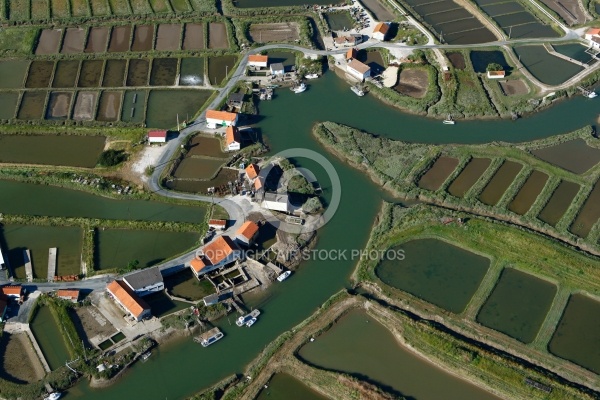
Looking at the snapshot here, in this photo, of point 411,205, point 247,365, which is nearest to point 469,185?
point 411,205

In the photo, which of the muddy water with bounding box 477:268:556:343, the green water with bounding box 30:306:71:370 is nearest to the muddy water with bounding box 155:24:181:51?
the green water with bounding box 30:306:71:370

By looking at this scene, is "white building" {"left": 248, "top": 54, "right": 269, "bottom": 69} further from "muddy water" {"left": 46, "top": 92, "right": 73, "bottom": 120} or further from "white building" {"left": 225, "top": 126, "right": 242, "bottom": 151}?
"muddy water" {"left": 46, "top": 92, "right": 73, "bottom": 120}

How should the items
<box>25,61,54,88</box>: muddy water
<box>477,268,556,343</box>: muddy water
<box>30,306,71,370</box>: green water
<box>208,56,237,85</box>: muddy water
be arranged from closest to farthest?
1. <box>30,306,71,370</box>: green water
2. <box>477,268,556,343</box>: muddy water
3. <box>25,61,54,88</box>: muddy water
4. <box>208,56,237,85</box>: muddy water

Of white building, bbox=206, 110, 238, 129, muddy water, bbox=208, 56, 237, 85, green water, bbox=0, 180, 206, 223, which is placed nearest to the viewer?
green water, bbox=0, 180, 206, 223

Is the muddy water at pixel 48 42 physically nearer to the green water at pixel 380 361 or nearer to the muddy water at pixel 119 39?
the muddy water at pixel 119 39

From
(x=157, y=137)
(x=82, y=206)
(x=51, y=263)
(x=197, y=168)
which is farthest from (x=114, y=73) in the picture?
(x=51, y=263)

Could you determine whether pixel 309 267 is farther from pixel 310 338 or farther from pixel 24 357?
pixel 24 357

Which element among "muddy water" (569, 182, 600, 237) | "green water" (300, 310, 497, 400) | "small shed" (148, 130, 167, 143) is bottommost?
Result: "green water" (300, 310, 497, 400)
